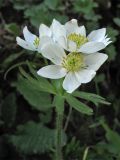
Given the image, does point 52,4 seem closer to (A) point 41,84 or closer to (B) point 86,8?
(B) point 86,8

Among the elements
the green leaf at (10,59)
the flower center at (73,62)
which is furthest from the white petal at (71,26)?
the green leaf at (10,59)

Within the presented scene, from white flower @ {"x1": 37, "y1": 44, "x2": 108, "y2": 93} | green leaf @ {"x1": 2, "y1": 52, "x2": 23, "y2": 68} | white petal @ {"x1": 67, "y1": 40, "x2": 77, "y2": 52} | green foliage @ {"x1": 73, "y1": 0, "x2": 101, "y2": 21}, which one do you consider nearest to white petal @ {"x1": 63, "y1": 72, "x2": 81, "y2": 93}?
white flower @ {"x1": 37, "y1": 44, "x2": 108, "y2": 93}

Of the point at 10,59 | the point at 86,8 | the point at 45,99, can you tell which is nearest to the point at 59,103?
the point at 45,99

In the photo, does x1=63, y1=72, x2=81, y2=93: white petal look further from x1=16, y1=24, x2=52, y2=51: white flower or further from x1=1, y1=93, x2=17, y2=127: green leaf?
x1=1, y1=93, x2=17, y2=127: green leaf

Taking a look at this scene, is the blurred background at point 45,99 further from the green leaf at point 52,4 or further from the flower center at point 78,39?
the flower center at point 78,39

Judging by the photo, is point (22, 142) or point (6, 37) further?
point (6, 37)

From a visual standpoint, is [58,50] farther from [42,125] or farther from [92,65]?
[42,125]

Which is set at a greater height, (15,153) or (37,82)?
(37,82)

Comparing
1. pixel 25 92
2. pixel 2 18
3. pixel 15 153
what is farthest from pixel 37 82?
pixel 2 18
